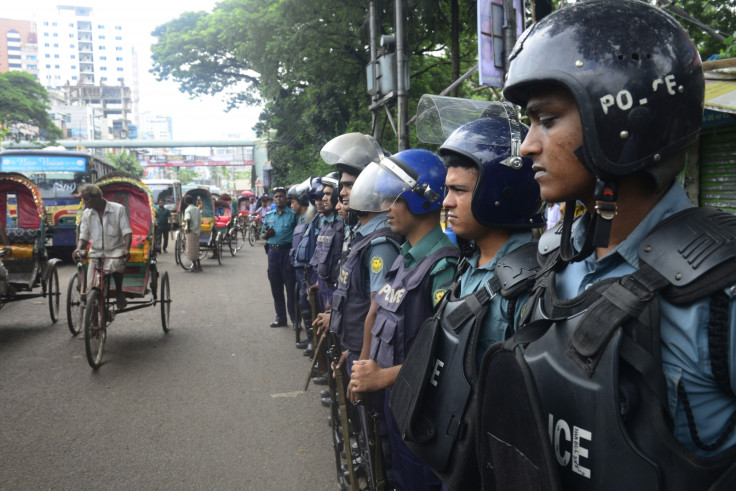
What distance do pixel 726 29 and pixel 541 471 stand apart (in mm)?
8244

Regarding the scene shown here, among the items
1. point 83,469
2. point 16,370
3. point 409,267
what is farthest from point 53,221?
point 409,267

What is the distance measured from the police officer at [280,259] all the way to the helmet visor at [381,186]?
14.3 feet

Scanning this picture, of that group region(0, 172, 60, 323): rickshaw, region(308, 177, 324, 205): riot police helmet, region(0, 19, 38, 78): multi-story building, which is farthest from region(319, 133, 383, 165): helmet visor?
region(0, 19, 38, 78): multi-story building

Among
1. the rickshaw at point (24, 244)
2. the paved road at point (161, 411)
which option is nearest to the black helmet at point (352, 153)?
the paved road at point (161, 411)

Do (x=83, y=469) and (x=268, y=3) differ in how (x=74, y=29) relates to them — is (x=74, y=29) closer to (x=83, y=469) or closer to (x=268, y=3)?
(x=268, y=3)

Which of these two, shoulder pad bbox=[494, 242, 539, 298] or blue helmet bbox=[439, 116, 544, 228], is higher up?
blue helmet bbox=[439, 116, 544, 228]

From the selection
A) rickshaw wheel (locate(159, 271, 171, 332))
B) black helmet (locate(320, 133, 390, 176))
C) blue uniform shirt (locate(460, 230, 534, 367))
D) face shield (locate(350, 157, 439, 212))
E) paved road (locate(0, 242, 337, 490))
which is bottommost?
paved road (locate(0, 242, 337, 490))

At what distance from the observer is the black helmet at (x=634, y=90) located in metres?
1.11

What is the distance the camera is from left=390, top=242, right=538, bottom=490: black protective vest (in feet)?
5.04

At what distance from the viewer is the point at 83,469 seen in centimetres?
363

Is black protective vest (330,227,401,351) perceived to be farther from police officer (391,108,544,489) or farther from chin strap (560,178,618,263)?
chin strap (560,178,618,263)

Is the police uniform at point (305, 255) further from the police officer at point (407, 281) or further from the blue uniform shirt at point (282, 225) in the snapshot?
the police officer at point (407, 281)

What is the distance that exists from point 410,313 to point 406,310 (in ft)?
0.07

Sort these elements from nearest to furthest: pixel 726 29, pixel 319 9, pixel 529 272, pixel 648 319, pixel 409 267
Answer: pixel 648 319
pixel 529 272
pixel 409 267
pixel 726 29
pixel 319 9
